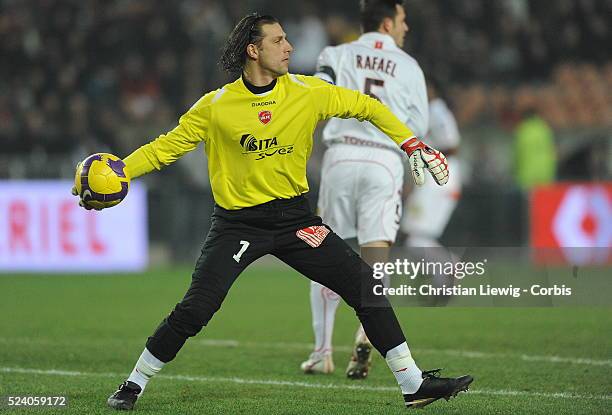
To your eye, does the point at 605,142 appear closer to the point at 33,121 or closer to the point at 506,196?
the point at 506,196

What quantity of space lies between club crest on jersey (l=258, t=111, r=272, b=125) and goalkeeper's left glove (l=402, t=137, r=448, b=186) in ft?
2.53

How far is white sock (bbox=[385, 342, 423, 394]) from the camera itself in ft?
21.3

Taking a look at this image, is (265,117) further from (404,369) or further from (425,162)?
(404,369)

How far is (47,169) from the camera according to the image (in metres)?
17.7

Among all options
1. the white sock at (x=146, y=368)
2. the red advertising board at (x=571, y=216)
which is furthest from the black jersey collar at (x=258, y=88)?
the red advertising board at (x=571, y=216)

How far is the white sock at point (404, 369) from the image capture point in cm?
649

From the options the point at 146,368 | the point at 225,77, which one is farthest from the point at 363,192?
the point at 225,77

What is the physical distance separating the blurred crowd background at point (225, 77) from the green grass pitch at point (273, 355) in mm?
5414

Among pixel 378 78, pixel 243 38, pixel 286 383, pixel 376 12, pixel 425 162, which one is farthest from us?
pixel 376 12

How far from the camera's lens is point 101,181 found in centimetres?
650

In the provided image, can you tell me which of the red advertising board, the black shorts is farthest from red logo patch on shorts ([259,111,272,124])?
the red advertising board

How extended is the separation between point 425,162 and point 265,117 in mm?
927

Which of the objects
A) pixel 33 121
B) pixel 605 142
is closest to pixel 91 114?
pixel 33 121

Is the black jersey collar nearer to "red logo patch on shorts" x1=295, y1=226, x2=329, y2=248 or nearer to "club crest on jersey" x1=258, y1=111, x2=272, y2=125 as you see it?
"club crest on jersey" x1=258, y1=111, x2=272, y2=125
